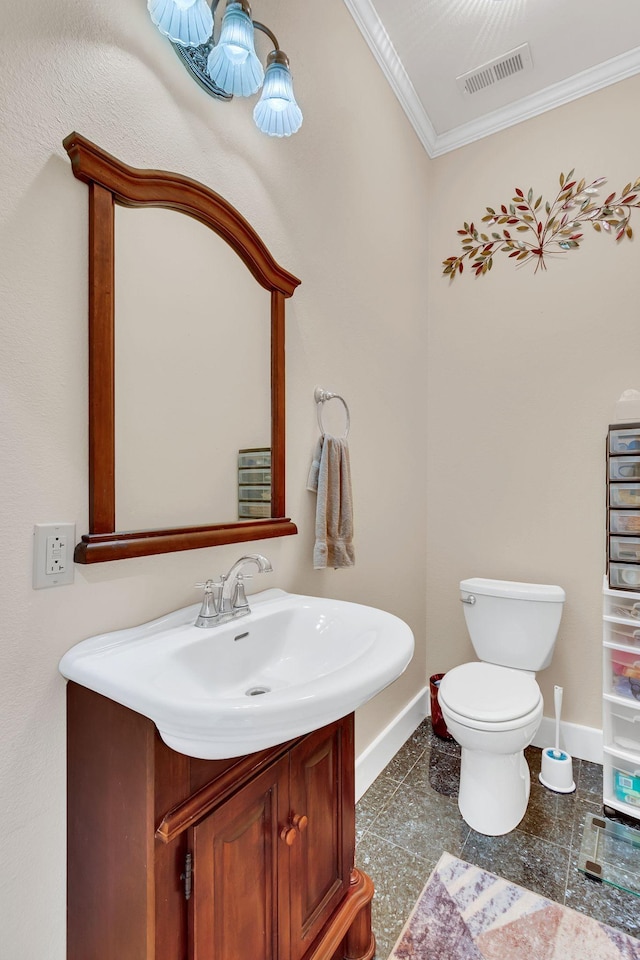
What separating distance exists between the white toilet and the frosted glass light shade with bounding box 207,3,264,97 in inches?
76.9

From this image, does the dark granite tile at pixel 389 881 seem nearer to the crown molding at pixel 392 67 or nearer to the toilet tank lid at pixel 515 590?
the toilet tank lid at pixel 515 590

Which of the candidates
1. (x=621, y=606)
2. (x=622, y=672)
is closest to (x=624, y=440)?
(x=621, y=606)

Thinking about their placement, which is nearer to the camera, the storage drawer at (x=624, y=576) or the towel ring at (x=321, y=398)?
the towel ring at (x=321, y=398)

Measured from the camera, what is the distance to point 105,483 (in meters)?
0.96

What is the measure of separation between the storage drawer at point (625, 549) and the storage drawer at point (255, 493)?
135cm

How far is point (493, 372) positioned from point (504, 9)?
55.5 inches

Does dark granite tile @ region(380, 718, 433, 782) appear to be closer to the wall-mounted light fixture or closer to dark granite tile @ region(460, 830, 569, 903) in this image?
dark granite tile @ region(460, 830, 569, 903)

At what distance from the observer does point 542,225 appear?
2217 mm

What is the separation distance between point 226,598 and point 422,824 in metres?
1.23

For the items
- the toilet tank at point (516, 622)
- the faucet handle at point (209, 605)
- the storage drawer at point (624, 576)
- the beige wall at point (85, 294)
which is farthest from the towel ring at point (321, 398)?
the storage drawer at point (624, 576)

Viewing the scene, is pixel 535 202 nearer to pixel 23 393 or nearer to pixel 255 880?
pixel 23 393

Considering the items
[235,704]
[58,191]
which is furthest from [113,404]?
[235,704]

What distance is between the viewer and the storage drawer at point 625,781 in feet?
5.41

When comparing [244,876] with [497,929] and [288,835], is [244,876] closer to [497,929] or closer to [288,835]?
[288,835]
